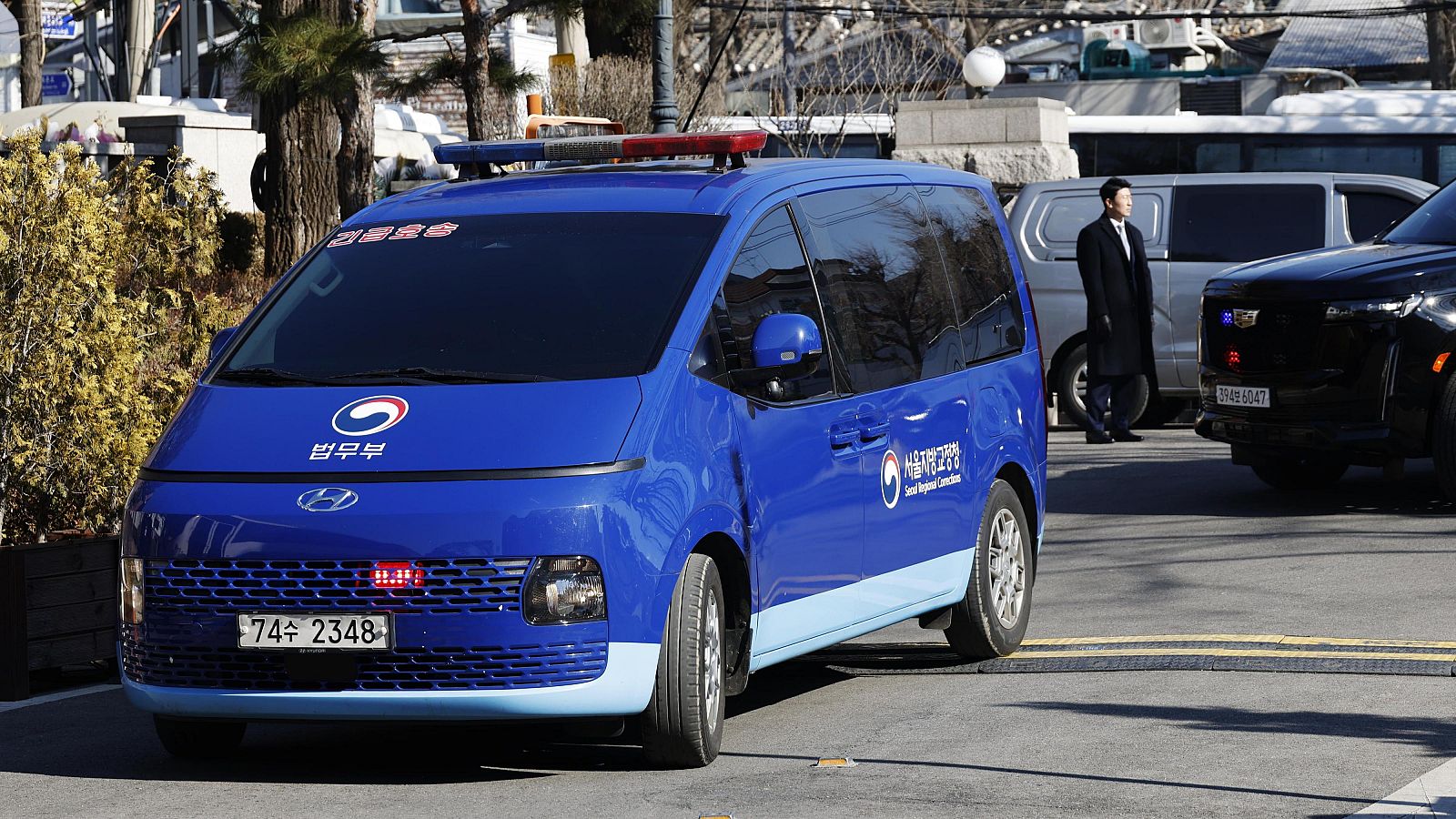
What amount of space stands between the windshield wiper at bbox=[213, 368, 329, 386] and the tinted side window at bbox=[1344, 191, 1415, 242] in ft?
41.0

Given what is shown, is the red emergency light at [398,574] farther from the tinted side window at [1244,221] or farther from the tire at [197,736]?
the tinted side window at [1244,221]

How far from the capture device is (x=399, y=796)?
6.16 m

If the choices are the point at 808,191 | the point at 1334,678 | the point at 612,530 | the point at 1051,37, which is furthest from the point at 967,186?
the point at 1051,37

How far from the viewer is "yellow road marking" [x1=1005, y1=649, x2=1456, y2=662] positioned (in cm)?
805

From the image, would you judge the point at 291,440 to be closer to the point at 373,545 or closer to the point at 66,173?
the point at 373,545

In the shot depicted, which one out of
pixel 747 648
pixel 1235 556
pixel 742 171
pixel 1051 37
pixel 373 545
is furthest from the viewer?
pixel 1051 37

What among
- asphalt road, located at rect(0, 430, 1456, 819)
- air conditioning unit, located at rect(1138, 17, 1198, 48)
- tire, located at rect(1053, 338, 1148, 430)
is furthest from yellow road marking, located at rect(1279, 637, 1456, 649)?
air conditioning unit, located at rect(1138, 17, 1198, 48)

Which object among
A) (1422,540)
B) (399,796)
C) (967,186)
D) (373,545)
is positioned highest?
(967,186)

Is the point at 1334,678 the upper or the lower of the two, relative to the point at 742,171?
lower

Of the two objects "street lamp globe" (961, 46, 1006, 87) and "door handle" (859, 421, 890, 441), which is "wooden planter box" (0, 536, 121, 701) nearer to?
"door handle" (859, 421, 890, 441)

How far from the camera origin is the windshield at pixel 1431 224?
42.3ft

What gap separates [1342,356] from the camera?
39.6 ft

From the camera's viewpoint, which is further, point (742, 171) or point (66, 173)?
point (66, 173)

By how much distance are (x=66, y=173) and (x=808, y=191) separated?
3.24 metres
